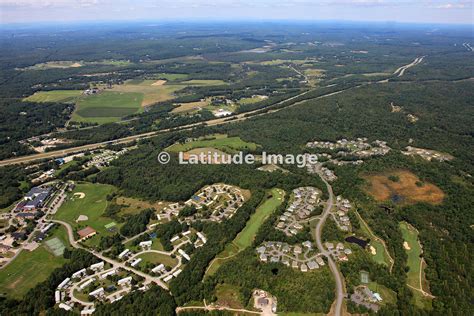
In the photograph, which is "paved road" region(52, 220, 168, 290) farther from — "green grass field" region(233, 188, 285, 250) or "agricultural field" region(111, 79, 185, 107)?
"agricultural field" region(111, 79, 185, 107)

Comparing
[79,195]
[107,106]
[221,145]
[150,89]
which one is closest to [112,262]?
[79,195]

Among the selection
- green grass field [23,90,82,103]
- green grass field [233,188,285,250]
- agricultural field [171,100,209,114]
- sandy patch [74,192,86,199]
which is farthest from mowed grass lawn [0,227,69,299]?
green grass field [23,90,82,103]

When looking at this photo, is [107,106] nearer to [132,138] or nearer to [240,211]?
[132,138]

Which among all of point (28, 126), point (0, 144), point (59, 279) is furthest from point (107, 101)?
point (59, 279)

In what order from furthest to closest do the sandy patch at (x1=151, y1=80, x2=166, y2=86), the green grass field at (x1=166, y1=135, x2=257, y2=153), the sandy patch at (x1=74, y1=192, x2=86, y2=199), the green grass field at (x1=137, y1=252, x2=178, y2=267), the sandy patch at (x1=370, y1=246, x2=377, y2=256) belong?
the sandy patch at (x1=151, y1=80, x2=166, y2=86) → the green grass field at (x1=166, y1=135, x2=257, y2=153) → the sandy patch at (x1=74, y1=192, x2=86, y2=199) → the sandy patch at (x1=370, y1=246, x2=377, y2=256) → the green grass field at (x1=137, y1=252, x2=178, y2=267)

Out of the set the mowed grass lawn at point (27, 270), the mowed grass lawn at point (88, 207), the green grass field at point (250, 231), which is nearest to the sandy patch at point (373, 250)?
the green grass field at point (250, 231)
